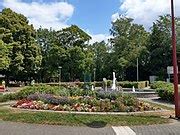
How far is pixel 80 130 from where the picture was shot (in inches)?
539

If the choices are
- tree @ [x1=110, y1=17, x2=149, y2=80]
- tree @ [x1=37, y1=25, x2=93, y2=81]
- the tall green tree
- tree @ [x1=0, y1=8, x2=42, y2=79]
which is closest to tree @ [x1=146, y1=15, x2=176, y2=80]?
Answer: the tall green tree

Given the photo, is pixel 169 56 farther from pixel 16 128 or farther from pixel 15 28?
pixel 16 128

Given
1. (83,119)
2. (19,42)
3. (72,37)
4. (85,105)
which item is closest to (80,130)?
(83,119)

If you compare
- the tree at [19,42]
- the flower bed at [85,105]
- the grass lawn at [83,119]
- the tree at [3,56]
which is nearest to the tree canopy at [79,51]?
the tree at [19,42]

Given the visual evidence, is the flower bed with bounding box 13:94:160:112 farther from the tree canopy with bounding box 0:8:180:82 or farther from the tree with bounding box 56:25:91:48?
the tree with bounding box 56:25:91:48

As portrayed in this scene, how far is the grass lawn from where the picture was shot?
14.9 metres

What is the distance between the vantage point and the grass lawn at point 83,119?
14922 mm

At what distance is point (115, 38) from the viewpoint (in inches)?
3617

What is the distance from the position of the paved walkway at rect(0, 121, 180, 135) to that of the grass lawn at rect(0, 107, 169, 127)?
545 mm

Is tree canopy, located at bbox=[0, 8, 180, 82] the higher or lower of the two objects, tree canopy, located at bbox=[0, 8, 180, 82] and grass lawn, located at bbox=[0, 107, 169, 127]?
the higher

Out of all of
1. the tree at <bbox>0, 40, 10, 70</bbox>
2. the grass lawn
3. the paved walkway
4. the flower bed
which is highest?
the tree at <bbox>0, 40, 10, 70</bbox>

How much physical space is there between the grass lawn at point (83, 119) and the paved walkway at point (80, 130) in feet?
1.79

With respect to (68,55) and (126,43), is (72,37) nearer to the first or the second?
(68,55)

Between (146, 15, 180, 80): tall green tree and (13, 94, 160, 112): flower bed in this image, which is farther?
Answer: (146, 15, 180, 80): tall green tree
